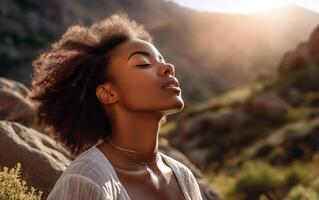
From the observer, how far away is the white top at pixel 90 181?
134 inches

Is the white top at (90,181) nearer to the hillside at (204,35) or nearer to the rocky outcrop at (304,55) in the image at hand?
the rocky outcrop at (304,55)

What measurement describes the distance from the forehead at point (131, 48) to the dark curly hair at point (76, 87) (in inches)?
2.7

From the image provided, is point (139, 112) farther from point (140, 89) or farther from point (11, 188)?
point (11, 188)

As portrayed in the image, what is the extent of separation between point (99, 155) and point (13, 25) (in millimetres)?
80478

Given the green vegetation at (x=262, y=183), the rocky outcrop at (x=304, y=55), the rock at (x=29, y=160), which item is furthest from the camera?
the rocky outcrop at (x=304, y=55)

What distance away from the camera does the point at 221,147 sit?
32.4 metres

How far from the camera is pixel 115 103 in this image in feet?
13.3

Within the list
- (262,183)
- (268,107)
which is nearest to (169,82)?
(262,183)

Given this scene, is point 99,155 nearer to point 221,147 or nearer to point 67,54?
point 67,54

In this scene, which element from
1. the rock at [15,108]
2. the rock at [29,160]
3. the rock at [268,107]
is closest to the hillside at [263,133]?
the rock at [268,107]

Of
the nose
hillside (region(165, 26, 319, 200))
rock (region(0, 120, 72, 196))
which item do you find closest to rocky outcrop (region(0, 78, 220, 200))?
rock (region(0, 120, 72, 196))

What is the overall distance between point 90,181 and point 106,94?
0.80m

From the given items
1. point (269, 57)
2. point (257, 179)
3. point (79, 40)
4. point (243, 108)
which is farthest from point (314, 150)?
point (269, 57)

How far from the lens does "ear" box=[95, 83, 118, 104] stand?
4027mm
